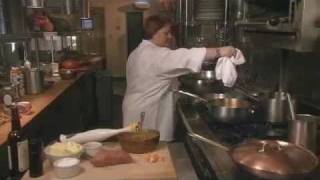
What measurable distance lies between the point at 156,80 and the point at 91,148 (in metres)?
1.03

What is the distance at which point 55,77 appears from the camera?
12.1ft

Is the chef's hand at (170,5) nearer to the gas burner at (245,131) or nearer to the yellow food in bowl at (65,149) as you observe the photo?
the gas burner at (245,131)

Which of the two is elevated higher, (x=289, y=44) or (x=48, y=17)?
(x=48, y=17)

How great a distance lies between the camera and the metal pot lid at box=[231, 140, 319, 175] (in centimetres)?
117

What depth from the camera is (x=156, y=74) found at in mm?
2312

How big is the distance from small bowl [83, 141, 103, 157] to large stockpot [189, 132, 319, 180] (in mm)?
504

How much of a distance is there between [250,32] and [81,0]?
11.1 ft

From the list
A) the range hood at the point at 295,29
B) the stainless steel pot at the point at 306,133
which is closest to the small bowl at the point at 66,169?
the stainless steel pot at the point at 306,133

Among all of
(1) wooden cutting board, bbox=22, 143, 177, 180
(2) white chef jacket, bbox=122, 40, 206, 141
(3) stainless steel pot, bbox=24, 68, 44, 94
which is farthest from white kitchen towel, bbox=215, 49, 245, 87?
(3) stainless steel pot, bbox=24, 68, 44, 94

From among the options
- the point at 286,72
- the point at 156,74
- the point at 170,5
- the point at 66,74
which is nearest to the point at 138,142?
the point at 156,74

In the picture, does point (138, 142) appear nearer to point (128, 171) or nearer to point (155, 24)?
point (128, 171)

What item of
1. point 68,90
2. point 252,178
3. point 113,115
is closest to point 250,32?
point 252,178

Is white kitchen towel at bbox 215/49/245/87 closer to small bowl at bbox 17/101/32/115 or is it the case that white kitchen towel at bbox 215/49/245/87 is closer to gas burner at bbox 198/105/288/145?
gas burner at bbox 198/105/288/145

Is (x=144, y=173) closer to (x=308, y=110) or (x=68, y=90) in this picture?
(x=308, y=110)
